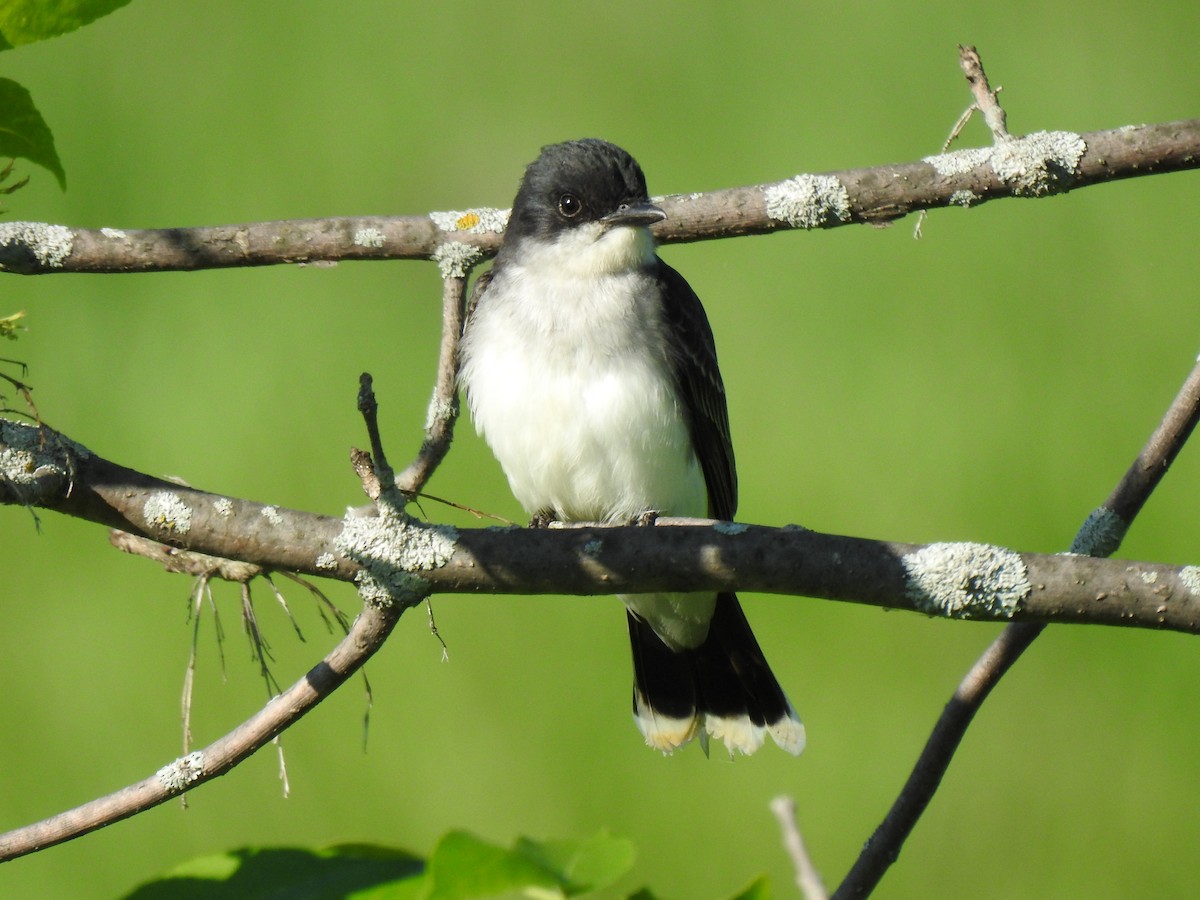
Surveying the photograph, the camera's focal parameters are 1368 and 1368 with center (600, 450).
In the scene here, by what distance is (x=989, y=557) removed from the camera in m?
1.88

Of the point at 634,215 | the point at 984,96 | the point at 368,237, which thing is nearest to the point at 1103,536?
the point at 984,96

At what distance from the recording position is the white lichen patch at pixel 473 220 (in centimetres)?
269

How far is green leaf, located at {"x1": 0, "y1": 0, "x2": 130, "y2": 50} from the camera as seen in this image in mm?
1419

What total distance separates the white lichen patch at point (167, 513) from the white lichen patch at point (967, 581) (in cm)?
101

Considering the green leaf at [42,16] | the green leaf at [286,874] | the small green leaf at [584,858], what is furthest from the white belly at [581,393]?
the small green leaf at [584,858]

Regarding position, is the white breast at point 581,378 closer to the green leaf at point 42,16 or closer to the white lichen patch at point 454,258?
the white lichen patch at point 454,258

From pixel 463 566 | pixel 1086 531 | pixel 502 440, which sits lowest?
pixel 1086 531

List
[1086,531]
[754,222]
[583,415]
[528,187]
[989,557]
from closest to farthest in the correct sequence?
[989,557] < [1086,531] < [754,222] < [583,415] < [528,187]

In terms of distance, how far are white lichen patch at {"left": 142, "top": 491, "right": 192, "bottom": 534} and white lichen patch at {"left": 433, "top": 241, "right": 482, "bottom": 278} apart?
2.96 feet

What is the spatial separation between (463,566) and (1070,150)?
4.20 feet

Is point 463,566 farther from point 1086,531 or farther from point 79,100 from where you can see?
point 79,100

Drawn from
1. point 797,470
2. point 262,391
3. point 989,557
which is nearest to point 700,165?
point 797,470

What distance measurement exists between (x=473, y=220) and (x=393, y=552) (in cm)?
108

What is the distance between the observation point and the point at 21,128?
1.58 metres
